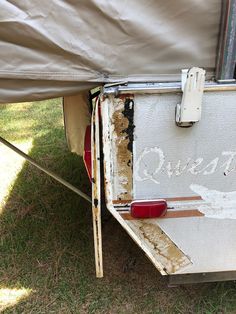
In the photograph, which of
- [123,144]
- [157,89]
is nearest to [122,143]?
[123,144]

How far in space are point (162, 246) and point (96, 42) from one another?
1.01 m

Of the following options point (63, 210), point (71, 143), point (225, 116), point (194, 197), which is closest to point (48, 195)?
point (63, 210)

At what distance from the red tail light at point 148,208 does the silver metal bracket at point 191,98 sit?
0.38m

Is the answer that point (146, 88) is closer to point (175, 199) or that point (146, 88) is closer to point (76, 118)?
point (175, 199)

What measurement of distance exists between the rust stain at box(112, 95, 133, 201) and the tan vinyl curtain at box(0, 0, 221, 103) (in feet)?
0.42

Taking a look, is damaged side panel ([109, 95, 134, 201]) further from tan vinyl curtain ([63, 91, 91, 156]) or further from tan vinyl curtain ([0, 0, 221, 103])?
tan vinyl curtain ([63, 91, 91, 156])

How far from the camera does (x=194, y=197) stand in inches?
74.9

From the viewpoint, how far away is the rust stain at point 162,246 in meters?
1.96

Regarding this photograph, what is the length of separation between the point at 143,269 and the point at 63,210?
0.92 metres

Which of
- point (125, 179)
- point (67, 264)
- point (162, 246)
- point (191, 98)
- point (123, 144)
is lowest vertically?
point (67, 264)

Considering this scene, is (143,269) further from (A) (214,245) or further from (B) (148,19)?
(B) (148,19)

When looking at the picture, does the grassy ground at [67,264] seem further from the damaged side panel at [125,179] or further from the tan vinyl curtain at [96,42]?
the tan vinyl curtain at [96,42]

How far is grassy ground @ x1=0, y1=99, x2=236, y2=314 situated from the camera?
2.48m

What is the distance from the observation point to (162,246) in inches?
79.2
